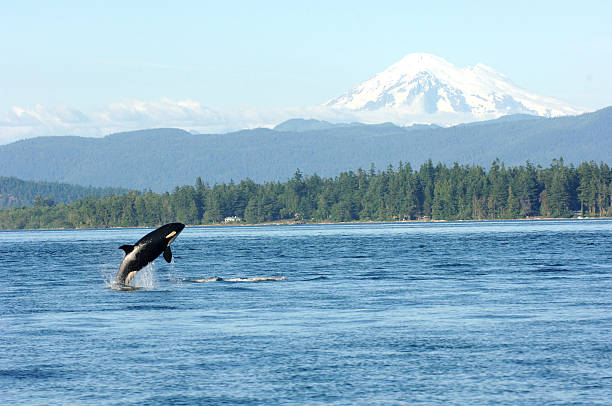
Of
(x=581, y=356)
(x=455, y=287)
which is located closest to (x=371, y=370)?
(x=581, y=356)

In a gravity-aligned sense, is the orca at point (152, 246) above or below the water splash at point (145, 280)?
above

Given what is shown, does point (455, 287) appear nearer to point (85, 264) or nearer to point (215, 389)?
point (215, 389)

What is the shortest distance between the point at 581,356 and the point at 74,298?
85.7 ft

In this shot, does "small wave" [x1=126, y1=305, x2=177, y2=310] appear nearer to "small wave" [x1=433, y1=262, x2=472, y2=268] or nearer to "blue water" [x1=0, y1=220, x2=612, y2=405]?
"blue water" [x1=0, y1=220, x2=612, y2=405]

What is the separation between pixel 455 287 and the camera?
47.6 meters

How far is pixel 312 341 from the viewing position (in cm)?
3009

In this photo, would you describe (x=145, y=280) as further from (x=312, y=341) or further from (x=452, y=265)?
(x=312, y=341)

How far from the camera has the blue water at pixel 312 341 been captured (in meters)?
23.5

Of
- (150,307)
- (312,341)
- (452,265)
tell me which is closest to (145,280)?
(150,307)

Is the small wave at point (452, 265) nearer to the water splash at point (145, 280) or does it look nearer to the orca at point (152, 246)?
the water splash at point (145, 280)

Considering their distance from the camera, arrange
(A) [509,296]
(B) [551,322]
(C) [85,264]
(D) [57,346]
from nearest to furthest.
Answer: (D) [57,346], (B) [551,322], (A) [509,296], (C) [85,264]

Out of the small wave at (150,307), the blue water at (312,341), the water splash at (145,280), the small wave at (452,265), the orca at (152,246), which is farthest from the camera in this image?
the small wave at (452,265)

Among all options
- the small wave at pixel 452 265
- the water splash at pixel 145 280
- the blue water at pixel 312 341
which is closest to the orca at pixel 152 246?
the blue water at pixel 312 341

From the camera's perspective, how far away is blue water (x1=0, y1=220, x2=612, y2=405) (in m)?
23.5
